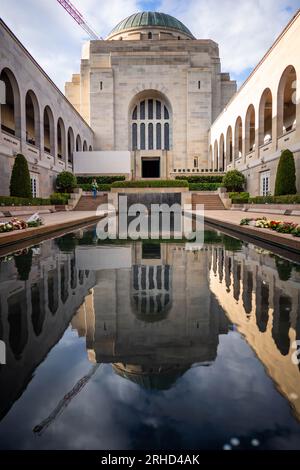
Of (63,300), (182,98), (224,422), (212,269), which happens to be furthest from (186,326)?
(182,98)

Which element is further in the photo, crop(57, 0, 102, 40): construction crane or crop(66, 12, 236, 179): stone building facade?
crop(57, 0, 102, 40): construction crane

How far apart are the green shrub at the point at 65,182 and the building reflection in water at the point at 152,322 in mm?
20303

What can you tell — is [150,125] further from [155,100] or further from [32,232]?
[32,232]

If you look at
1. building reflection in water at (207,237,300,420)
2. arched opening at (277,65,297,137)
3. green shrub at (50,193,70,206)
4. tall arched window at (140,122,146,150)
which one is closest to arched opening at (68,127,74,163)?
green shrub at (50,193,70,206)

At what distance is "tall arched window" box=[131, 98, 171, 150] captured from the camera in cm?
3812

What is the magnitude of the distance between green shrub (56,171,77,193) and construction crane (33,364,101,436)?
75.7 ft

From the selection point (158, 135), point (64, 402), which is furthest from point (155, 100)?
point (64, 402)

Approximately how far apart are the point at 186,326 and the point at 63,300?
132cm

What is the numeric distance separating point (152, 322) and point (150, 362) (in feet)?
2.18

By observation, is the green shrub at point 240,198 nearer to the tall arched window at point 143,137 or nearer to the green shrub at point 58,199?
the green shrub at point 58,199

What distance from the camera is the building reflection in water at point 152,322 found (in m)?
1.88

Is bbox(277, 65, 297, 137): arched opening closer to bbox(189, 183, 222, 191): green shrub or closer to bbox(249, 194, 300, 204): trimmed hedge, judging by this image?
bbox(249, 194, 300, 204): trimmed hedge

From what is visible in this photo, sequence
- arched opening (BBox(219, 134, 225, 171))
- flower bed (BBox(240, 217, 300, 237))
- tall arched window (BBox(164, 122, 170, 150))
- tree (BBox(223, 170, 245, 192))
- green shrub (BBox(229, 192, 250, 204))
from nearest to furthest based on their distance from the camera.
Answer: flower bed (BBox(240, 217, 300, 237))
green shrub (BBox(229, 192, 250, 204))
tree (BBox(223, 170, 245, 192))
arched opening (BBox(219, 134, 225, 171))
tall arched window (BBox(164, 122, 170, 150))

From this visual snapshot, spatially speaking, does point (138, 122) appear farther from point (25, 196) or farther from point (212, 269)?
point (212, 269)
